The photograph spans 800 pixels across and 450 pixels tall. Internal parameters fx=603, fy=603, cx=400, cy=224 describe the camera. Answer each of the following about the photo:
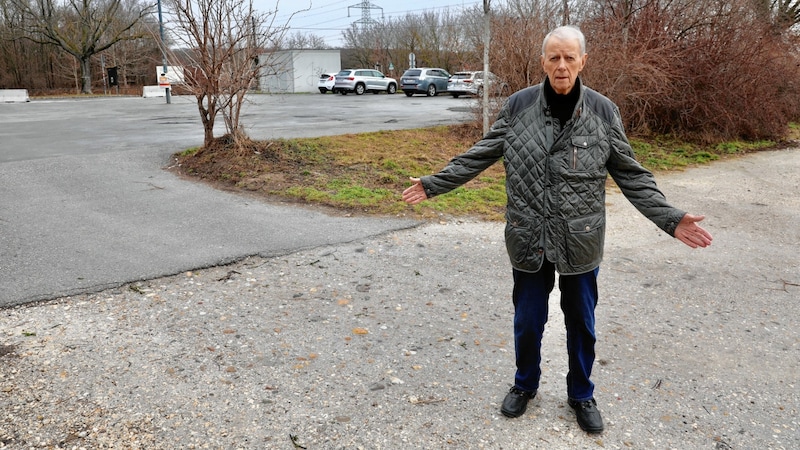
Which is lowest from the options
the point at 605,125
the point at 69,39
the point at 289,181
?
the point at 289,181

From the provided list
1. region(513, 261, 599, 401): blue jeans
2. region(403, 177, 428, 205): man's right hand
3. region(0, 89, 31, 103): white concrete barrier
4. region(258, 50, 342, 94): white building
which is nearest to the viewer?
region(513, 261, 599, 401): blue jeans

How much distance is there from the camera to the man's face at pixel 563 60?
267cm

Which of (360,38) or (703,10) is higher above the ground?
(360,38)

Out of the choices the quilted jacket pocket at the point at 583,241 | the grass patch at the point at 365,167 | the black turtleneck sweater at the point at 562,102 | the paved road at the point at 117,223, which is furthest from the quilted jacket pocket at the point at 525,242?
the grass patch at the point at 365,167

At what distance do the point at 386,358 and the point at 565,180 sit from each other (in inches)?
63.2

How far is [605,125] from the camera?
2.81 meters

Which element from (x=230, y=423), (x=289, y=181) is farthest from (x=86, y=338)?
(x=289, y=181)

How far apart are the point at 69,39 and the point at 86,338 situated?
4456 cm

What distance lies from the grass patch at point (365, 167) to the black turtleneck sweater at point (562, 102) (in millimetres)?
4215

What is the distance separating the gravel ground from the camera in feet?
9.67

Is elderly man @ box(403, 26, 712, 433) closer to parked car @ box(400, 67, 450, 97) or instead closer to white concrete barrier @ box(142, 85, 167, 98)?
parked car @ box(400, 67, 450, 97)

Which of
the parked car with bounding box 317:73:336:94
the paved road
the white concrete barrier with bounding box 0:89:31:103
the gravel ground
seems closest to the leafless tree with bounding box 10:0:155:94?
the white concrete barrier with bounding box 0:89:31:103

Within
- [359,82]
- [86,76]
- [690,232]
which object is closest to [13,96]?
[86,76]

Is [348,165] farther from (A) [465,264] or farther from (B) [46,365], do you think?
(B) [46,365]
